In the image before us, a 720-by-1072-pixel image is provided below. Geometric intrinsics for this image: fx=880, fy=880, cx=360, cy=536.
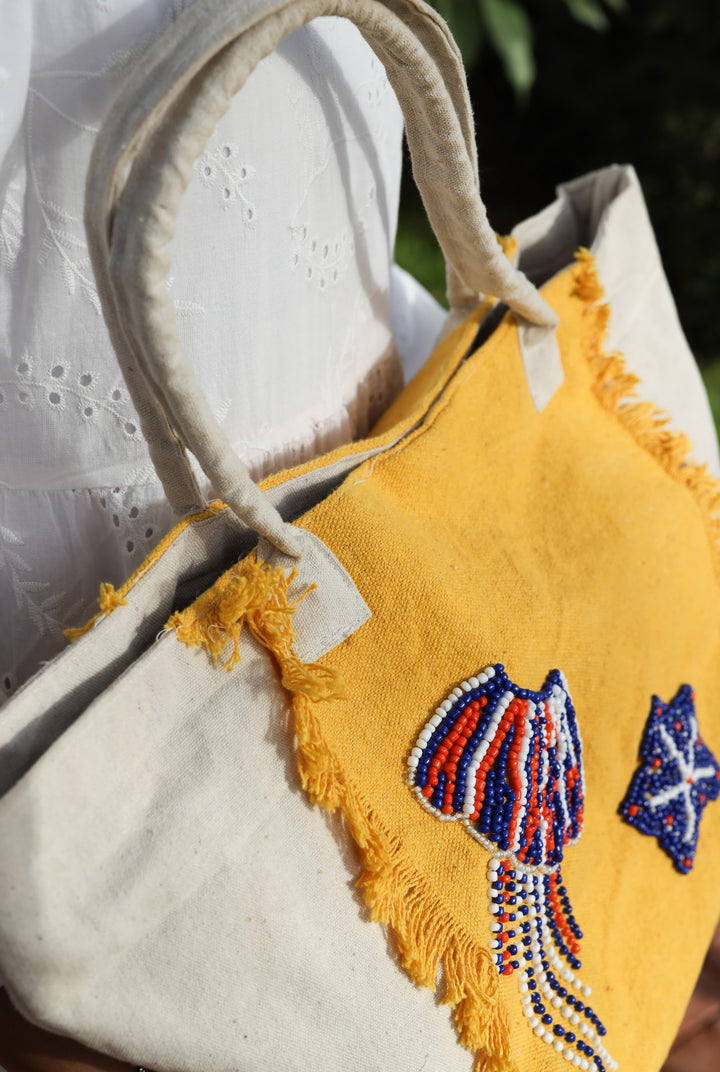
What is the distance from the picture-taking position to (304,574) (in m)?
0.46

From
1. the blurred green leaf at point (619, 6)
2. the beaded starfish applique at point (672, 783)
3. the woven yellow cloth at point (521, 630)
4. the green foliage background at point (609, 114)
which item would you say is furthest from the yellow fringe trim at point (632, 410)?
the blurred green leaf at point (619, 6)

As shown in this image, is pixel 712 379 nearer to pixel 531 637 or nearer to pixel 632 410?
pixel 632 410

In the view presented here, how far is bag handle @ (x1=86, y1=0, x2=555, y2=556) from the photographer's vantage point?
0.36 meters

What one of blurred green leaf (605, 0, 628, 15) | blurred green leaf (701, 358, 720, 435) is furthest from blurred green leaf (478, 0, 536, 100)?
blurred green leaf (701, 358, 720, 435)

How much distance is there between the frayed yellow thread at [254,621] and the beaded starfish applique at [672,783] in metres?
0.29

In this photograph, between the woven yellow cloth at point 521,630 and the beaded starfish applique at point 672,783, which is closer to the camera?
the woven yellow cloth at point 521,630

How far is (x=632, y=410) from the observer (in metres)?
0.71

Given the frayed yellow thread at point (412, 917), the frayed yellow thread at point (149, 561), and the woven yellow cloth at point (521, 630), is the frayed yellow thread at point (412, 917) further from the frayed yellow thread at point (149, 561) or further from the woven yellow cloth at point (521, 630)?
the frayed yellow thread at point (149, 561)

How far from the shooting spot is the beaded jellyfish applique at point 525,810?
490mm

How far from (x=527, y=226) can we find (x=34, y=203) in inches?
17.0

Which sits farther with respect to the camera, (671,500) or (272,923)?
(671,500)

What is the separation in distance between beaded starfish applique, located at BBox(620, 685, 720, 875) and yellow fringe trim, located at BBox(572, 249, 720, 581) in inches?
5.4

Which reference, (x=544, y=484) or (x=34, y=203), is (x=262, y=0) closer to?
(x=34, y=203)

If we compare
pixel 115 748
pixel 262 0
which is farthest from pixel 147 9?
pixel 115 748
